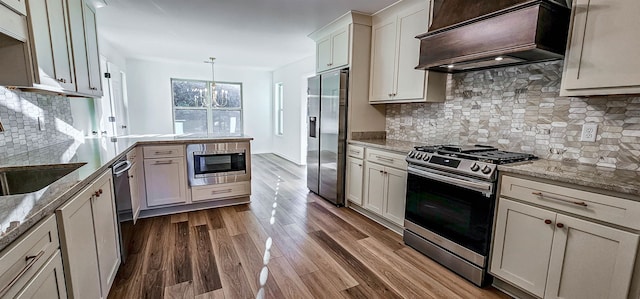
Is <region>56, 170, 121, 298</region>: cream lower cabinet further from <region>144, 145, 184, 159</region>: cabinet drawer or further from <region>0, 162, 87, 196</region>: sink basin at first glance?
<region>144, 145, 184, 159</region>: cabinet drawer

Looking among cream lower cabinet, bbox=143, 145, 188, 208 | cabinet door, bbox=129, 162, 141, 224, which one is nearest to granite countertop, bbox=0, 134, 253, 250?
cabinet door, bbox=129, 162, 141, 224

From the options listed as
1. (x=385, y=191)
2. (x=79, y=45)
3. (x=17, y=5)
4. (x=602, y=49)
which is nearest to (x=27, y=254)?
(x=17, y=5)

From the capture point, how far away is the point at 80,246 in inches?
50.2

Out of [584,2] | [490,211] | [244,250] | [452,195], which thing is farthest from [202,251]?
[584,2]

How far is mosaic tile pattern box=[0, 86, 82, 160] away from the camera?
1.86 meters

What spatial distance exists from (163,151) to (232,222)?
1.07 meters

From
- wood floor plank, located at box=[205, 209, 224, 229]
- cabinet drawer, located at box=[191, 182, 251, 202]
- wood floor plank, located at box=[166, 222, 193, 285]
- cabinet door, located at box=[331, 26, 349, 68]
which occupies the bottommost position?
wood floor plank, located at box=[166, 222, 193, 285]

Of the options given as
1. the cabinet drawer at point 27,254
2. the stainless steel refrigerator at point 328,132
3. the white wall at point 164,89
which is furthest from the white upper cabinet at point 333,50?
the white wall at point 164,89

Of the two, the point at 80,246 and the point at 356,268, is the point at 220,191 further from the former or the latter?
the point at 80,246

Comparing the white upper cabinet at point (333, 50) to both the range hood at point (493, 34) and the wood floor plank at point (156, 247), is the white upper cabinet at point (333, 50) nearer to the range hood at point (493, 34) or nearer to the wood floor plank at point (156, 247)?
the range hood at point (493, 34)

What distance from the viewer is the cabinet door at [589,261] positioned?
1.34 m

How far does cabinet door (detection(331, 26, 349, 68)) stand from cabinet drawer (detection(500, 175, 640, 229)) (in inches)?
85.3

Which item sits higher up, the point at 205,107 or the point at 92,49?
the point at 92,49

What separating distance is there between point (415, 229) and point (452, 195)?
510 mm
